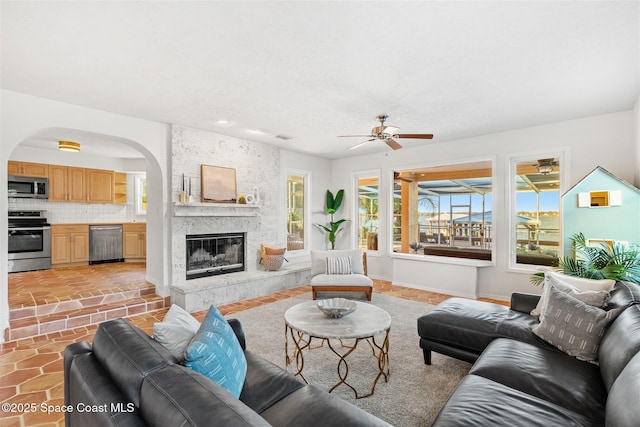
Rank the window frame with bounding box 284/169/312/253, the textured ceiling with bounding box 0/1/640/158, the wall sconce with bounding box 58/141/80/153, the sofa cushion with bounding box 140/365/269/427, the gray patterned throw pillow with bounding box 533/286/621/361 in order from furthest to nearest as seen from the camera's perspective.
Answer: the window frame with bounding box 284/169/312/253 → the wall sconce with bounding box 58/141/80/153 → the textured ceiling with bounding box 0/1/640/158 → the gray patterned throw pillow with bounding box 533/286/621/361 → the sofa cushion with bounding box 140/365/269/427

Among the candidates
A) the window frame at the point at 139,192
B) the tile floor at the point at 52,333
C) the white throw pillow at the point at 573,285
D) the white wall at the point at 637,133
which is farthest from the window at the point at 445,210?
the window frame at the point at 139,192

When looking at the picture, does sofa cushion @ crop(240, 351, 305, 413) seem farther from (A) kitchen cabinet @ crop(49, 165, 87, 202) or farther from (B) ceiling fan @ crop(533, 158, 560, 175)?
(A) kitchen cabinet @ crop(49, 165, 87, 202)

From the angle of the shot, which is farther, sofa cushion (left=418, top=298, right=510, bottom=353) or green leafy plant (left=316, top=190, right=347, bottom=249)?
green leafy plant (left=316, top=190, right=347, bottom=249)

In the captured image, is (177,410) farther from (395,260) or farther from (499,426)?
(395,260)

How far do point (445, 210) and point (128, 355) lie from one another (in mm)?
8694

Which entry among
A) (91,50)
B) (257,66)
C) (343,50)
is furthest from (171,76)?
(343,50)

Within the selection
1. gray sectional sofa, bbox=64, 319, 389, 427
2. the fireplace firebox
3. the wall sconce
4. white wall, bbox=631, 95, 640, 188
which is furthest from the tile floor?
white wall, bbox=631, 95, 640, 188

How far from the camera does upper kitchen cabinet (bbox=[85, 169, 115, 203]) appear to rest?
6.79 meters

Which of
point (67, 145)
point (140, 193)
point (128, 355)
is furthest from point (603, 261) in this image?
point (140, 193)

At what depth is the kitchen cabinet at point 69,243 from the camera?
615cm

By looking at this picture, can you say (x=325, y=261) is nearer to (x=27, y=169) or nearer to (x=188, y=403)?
(x=188, y=403)

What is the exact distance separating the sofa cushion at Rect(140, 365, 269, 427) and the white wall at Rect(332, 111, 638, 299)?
16.1 feet

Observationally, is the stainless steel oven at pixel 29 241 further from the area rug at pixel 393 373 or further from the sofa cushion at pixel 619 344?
the sofa cushion at pixel 619 344

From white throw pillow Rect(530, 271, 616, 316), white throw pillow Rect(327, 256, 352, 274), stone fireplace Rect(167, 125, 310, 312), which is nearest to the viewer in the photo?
white throw pillow Rect(530, 271, 616, 316)
